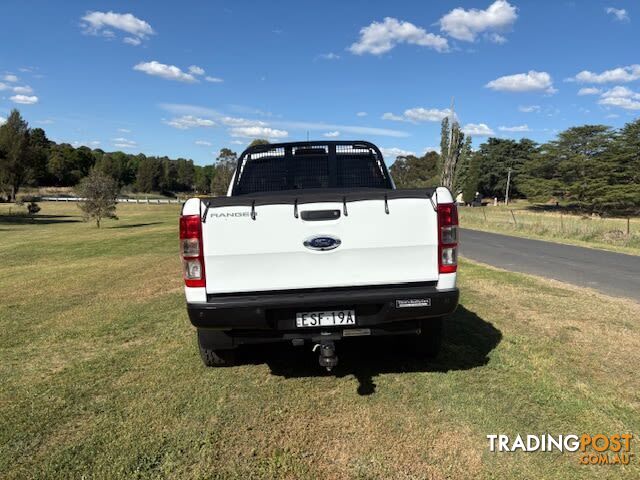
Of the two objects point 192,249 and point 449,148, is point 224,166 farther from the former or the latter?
point 192,249

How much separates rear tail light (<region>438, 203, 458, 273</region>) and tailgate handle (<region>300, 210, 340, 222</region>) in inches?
31.6

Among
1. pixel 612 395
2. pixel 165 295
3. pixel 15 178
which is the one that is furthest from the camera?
pixel 15 178

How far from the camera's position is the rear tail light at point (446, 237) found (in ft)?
12.2

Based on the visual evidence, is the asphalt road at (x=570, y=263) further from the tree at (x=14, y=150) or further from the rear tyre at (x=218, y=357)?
the tree at (x=14, y=150)

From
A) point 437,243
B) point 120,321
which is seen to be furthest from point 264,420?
point 120,321

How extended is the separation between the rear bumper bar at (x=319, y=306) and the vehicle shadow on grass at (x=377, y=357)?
80 cm

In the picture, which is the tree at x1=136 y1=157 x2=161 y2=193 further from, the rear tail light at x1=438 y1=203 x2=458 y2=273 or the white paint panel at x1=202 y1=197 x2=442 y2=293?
the rear tail light at x1=438 y1=203 x2=458 y2=273

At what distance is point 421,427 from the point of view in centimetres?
338

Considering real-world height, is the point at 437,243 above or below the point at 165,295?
above

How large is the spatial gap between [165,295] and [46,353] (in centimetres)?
309

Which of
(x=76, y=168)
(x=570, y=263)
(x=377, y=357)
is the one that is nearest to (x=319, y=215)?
(x=377, y=357)

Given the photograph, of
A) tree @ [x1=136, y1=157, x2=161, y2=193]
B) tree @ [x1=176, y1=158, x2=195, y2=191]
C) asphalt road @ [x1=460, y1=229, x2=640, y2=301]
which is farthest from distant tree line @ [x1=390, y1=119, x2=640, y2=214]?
tree @ [x1=176, y1=158, x2=195, y2=191]

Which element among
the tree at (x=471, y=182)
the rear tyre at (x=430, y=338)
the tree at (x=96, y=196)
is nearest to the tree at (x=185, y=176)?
the tree at (x=471, y=182)

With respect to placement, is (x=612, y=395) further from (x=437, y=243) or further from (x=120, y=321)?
(x=120, y=321)
